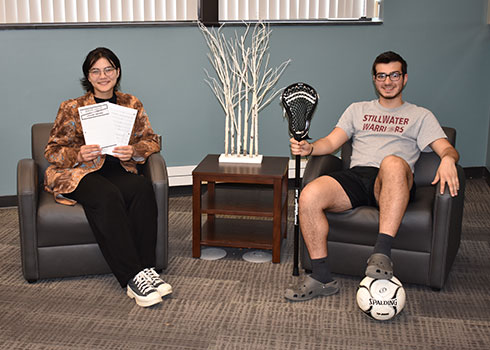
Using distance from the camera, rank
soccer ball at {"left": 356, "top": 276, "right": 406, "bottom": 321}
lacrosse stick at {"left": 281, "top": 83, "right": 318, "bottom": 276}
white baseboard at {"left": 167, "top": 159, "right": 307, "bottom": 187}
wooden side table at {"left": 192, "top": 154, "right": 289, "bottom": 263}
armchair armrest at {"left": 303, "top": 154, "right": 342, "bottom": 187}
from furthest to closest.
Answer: white baseboard at {"left": 167, "top": 159, "right": 307, "bottom": 187}, wooden side table at {"left": 192, "top": 154, "right": 289, "bottom": 263}, armchair armrest at {"left": 303, "top": 154, "right": 342, "bottom": 187}, lacrosse stick at {"left": 281, "top": 83, "right": 318, "bottom": 276}, soccer ball at {"left": 356, "top": 276, "right": 406, "bottom": 321}

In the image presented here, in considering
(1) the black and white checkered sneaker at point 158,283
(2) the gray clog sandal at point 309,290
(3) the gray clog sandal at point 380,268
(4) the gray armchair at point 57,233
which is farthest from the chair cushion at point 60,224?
(3) the gray clog sandal at point 380,268

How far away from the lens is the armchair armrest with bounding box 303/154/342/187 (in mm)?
2916

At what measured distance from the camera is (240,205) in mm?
3223

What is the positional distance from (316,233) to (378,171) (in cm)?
49

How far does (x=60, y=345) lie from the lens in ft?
7.59

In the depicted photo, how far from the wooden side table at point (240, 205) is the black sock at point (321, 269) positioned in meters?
0.39

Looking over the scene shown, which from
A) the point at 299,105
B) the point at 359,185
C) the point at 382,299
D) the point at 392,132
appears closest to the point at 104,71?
the point at 299,105

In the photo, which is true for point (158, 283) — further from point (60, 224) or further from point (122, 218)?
point (60, 224)

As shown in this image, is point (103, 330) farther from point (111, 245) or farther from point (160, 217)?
point (160, 217)

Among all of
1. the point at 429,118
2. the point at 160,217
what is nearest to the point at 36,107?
the point at 160,217

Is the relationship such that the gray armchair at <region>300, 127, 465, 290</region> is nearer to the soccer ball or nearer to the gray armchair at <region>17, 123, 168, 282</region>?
the soccer ball

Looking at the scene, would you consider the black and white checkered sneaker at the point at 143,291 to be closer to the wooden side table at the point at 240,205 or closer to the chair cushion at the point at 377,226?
the wooden side table at the point at 240,205

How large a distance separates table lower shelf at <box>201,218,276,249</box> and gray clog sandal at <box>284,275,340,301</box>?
0.44m

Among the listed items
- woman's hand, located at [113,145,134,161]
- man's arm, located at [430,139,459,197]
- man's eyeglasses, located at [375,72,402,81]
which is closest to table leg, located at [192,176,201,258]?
woman's hand, located at [113,145,134,161]
